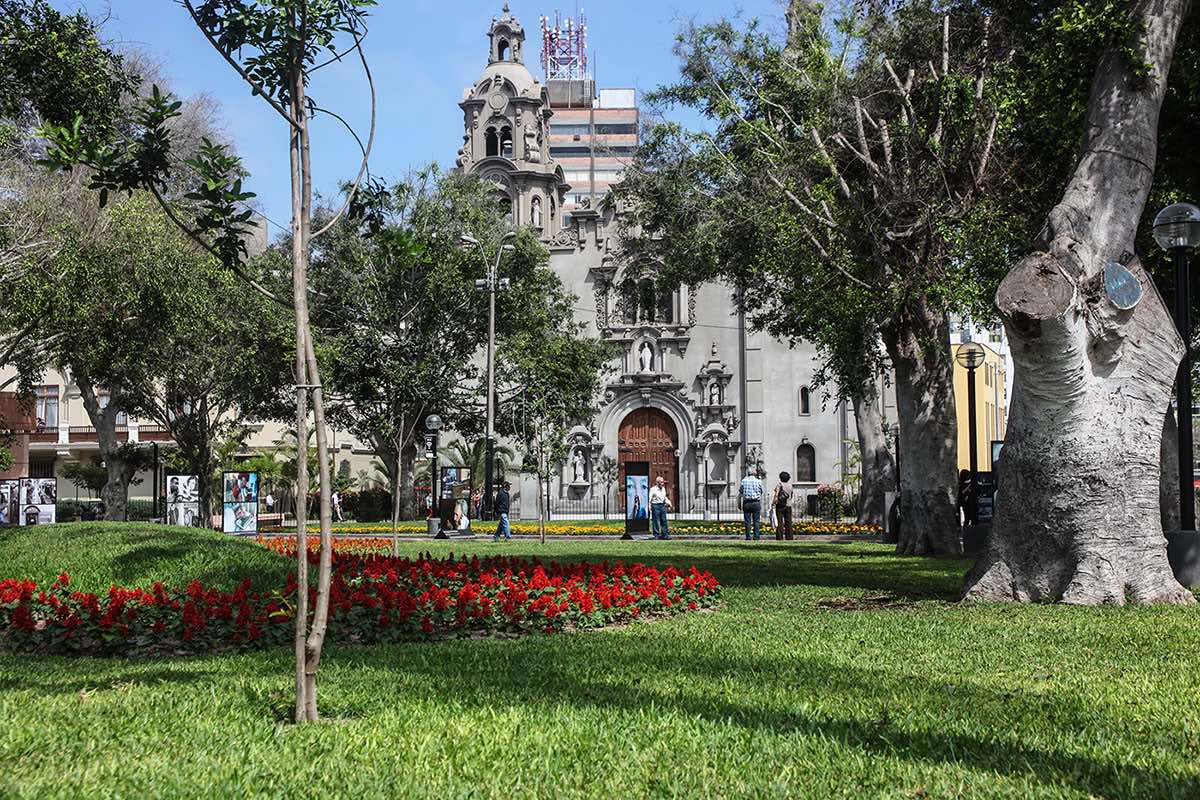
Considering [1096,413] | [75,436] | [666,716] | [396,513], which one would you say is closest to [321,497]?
[666,716]

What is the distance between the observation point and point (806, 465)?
47.2 metres

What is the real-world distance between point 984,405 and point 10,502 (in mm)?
44103

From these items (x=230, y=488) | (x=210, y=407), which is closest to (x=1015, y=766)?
(x=230, y=488)

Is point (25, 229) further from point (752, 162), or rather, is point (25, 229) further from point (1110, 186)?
point (1110, 186)

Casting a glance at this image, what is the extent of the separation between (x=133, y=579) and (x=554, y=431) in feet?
95.3

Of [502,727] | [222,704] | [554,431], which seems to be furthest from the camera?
[554,431]

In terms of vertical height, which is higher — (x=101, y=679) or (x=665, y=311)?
(x=665, y=311)

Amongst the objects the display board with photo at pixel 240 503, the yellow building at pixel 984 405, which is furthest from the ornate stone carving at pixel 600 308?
the display board with photo at pixel 240 503

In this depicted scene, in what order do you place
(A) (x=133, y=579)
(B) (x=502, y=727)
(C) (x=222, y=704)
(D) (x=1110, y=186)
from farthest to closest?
(A) (x=133, y=579) → (D) (x=1110, y=186) → (C) (x=222, y=704) → (B) (x=502, y=727)

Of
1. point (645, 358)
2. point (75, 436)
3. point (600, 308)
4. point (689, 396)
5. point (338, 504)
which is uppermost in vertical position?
point (600, 308)

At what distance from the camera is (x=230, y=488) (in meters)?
25.4

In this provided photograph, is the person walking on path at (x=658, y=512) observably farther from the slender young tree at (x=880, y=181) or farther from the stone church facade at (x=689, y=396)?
the stone church facade at (x=689, y=396)

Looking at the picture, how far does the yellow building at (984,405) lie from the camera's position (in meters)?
52.8

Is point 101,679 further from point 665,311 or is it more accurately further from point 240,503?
point 665,311
